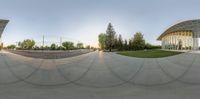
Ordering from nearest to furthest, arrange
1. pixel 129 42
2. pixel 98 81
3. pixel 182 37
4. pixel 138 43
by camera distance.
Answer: pixel 98 81, pixel 138 43, pixel 129 42, pixel 182 37

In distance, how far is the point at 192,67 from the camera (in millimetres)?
11359

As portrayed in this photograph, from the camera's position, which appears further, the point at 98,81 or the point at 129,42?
the point at 129,42

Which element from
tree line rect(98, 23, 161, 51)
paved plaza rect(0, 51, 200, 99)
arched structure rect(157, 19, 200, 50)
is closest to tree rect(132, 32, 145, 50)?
tree line rect(98, 23, 161, 51)

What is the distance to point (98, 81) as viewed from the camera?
8.98 meters

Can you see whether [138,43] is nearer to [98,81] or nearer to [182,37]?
[98,81]

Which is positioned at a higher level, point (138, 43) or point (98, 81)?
point (138, 43)

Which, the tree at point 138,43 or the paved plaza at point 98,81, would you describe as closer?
the paved plaza at point 98,81

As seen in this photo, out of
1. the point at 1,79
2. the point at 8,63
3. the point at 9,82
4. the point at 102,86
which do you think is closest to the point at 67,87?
the point at 102,86

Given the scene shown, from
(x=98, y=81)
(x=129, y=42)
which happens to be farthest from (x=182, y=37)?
(x=98, y=81)

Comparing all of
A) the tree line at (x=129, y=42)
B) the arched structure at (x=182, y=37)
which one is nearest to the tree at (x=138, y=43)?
the tree line at (x=129, y=42)

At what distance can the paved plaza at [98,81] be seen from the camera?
271 inches

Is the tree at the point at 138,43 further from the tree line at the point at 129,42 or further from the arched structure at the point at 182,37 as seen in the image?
the arched structure at the point at 182,37

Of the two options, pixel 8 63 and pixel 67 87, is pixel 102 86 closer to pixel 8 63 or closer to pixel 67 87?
pixel 67 87

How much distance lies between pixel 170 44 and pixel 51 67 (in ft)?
134
